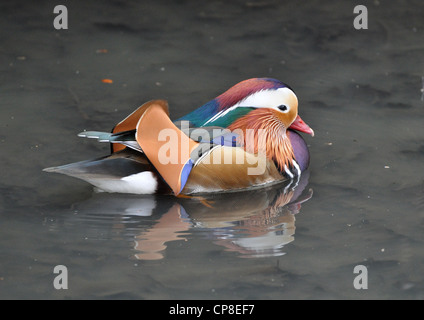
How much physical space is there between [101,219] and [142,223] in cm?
26

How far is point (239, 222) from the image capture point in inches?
233

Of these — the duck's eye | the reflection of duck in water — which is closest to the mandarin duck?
the duck's eye

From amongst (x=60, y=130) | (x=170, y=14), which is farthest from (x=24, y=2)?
(x=60, y=130)

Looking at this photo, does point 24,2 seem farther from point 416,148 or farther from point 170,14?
point 416,148

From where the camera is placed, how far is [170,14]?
920 cm

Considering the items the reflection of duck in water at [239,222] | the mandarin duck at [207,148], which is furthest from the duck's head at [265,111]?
the reflection of duck in water at [239,222]

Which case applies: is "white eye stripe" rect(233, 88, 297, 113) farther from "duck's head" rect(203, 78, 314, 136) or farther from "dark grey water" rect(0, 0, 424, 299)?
"dark grey water" rect(0, 0, 424, 299)

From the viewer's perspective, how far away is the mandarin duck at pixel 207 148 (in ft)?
19.5

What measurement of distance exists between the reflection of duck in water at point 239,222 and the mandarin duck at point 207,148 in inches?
4.3

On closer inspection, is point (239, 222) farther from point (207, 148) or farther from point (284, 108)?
point (284, 108)

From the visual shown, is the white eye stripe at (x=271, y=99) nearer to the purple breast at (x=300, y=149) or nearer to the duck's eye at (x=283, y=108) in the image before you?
the duck's eye at (x=283, y=108)
